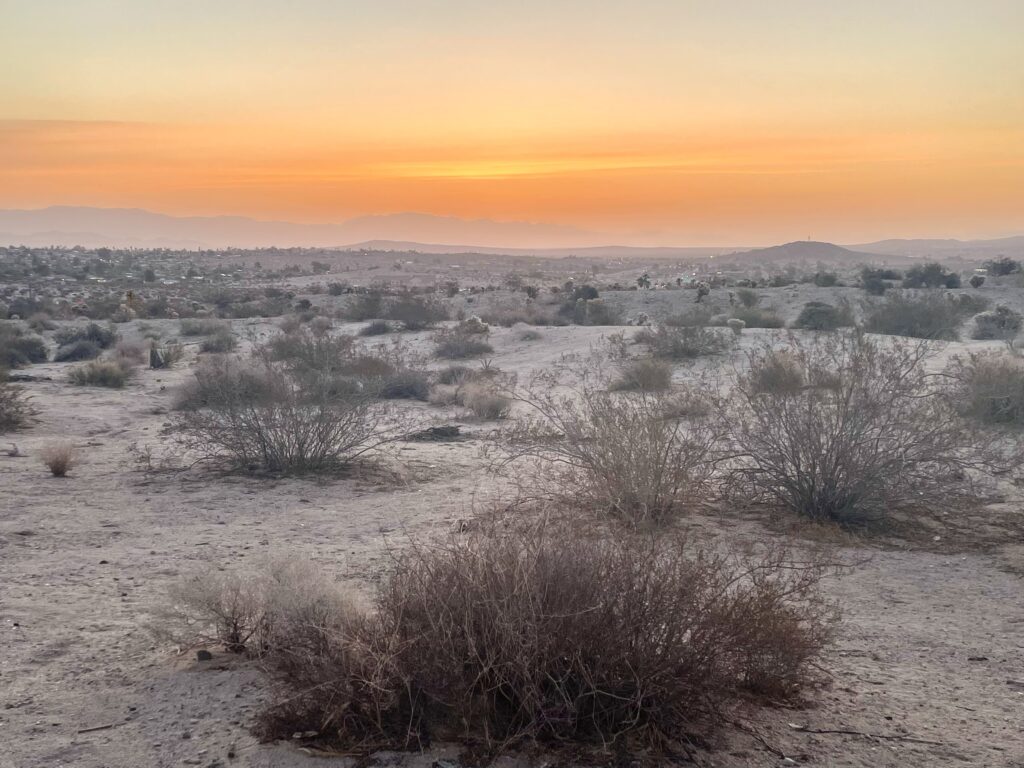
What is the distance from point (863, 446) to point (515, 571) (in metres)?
5.86

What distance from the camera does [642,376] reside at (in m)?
18.0

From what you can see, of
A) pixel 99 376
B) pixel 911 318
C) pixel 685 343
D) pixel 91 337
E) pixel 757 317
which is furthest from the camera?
pixel 757 317

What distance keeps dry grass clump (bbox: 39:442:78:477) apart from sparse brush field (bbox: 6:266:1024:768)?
0.06 meters

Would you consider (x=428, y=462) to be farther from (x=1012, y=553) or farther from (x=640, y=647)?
(x=640, y=647)

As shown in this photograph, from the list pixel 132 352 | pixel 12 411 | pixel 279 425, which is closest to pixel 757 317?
pixel 132 352

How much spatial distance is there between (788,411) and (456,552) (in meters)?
5.59

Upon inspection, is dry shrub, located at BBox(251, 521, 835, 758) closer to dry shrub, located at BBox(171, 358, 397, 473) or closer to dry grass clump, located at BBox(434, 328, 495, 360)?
dry shrub, located at BBox(171, 358, 397, 473)

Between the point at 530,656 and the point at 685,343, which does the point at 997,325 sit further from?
the point at 530,656

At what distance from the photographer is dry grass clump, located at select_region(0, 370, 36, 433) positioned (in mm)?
13914

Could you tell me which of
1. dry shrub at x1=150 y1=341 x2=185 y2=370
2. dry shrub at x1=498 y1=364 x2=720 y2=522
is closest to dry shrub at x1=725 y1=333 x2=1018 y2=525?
dry shrub at x1=498 y1=364 x2=720 y2=522

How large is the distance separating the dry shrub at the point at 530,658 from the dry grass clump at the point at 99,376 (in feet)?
54.9

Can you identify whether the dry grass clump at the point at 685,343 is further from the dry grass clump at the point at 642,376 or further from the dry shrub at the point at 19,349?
the dry shrub at the point at 19,349

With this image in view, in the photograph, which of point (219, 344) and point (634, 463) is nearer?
point (634, 463)

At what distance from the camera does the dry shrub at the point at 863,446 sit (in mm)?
8875
